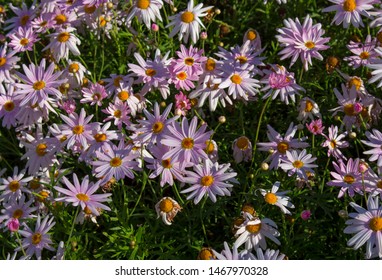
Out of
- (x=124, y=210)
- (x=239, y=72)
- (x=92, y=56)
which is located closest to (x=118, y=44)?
(x=92, y=56)

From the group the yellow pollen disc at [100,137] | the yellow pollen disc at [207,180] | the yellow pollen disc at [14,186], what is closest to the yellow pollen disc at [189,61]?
the yellow pollen disc at [100,137]

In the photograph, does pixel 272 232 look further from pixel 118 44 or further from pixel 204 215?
pixel 118 44

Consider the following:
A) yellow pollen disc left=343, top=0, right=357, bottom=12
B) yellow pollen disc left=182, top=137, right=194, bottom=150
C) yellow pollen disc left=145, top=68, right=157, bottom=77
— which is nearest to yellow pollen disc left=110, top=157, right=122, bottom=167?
yellow pollen disc left=182, top=137, right=194, bottom=150

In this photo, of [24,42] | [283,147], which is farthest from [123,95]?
[283,147]

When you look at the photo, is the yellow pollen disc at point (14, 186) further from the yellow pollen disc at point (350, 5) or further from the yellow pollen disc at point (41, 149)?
the yellow pollen disc at point (350, 5)

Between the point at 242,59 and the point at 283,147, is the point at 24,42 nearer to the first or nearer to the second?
the point at 242,59
